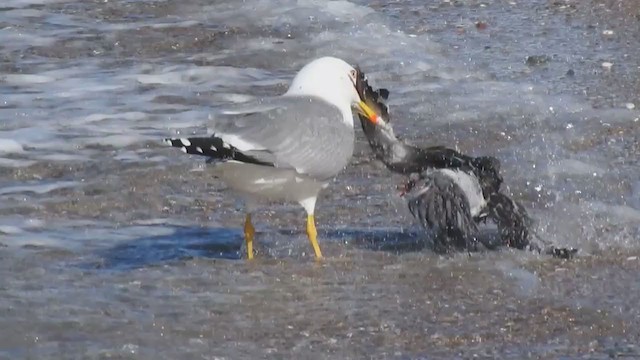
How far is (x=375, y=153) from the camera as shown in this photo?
571 cm

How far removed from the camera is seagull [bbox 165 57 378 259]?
512cm

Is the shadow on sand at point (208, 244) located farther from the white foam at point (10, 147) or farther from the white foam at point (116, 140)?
the white foam at point (10, 147)

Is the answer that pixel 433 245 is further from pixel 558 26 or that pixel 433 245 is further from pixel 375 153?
pixel 558 26

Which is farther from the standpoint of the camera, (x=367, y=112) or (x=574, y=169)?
(x=574, y=169)

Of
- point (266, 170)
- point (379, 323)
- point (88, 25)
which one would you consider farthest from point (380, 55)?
point (379, 323)

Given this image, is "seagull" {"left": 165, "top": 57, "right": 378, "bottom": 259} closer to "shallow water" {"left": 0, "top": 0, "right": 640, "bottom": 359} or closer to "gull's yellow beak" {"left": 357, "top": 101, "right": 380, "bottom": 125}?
"gull's yellow beak" {"left": 357, "top": 101, "right": 380, "bottom": 125}

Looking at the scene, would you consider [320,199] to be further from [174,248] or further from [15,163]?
A: [15,163]

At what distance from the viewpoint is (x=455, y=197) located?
17.5 ft

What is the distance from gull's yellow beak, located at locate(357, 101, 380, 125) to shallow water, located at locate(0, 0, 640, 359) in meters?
0.39

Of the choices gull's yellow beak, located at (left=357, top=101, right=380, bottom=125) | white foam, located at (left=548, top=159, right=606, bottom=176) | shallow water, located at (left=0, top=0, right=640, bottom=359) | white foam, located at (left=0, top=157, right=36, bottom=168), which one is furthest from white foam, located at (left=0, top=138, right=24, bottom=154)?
white foam, located at (left=548, top=159, right=606, bottom=176)

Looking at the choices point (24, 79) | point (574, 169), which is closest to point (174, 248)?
point (574, 169)

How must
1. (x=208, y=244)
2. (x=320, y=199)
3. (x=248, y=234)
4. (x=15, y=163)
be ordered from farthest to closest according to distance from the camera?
(x=15, y=163), (x=320, y=199), (x=208, y=244), (x=248, y=234)

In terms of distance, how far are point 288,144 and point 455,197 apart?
25.6 inches

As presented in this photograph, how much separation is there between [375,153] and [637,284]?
131cm
